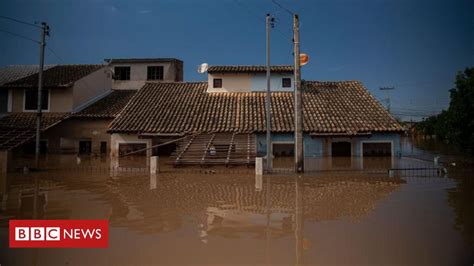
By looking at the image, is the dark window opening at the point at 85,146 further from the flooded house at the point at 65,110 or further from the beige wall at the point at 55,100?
the beige wall at the point at 55,100

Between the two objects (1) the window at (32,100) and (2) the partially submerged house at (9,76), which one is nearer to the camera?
(1) the window at (32,100)

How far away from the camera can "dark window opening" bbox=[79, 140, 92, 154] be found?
22031mm

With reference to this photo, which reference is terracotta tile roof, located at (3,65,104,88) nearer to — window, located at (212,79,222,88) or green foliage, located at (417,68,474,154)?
window, located at (212,79,222,88)

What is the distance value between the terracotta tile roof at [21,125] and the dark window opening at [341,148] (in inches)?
627

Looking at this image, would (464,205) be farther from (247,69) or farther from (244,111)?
(247,69)

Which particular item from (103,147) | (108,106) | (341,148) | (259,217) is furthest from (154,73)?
(259,217)

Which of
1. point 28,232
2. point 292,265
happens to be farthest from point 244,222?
point 28,232

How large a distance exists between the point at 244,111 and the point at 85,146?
10860 millimetres

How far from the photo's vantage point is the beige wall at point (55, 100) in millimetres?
22297

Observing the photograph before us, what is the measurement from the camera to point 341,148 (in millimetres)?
19719

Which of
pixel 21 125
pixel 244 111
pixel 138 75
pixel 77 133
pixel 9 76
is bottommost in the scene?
pixel 77 133

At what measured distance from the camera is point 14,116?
21.7m

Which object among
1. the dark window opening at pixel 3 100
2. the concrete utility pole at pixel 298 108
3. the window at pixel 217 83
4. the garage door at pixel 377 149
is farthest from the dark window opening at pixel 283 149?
the dark window opening at pixel 3 100

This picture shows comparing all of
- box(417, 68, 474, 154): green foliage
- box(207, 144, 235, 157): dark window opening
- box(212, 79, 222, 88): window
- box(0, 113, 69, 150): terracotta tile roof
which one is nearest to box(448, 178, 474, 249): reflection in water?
box(417, 68, 474, 154): green foliage
